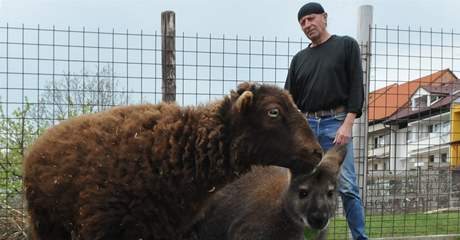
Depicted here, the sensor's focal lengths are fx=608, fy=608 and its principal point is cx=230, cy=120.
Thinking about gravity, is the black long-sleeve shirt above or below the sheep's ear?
above

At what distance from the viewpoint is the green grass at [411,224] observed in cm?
1052

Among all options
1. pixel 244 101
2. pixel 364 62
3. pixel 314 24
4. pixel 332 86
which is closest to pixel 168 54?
pixel 314 24

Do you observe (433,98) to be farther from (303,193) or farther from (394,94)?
(303,193)

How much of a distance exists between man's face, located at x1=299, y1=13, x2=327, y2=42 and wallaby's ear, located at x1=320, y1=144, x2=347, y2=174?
4.05 feet

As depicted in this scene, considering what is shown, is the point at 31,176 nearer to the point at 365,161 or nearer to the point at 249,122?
the point at 249,122

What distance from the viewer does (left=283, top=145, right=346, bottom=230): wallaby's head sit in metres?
6.16

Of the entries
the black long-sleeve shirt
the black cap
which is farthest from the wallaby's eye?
the black cap

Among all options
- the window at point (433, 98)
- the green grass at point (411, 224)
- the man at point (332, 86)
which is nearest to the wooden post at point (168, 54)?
the man at point (332, 86)

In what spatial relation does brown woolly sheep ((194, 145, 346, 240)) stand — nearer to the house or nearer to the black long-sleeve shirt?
the black long-sleeve shirt

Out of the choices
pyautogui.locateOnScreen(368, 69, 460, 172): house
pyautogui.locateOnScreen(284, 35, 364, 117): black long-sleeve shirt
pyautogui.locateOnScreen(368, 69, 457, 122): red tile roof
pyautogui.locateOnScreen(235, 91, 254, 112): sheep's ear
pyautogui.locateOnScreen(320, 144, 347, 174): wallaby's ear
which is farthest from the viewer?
pyautogui.locateOnScreen(368, 69, 460, 172): house

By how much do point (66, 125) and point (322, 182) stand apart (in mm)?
2679

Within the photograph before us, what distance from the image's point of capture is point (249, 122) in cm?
476

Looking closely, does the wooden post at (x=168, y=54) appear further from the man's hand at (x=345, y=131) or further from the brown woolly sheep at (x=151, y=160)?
the brown woolly sheep at (x=151, y=160)

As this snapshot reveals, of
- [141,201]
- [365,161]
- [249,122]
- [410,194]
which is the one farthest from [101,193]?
[410,194]
